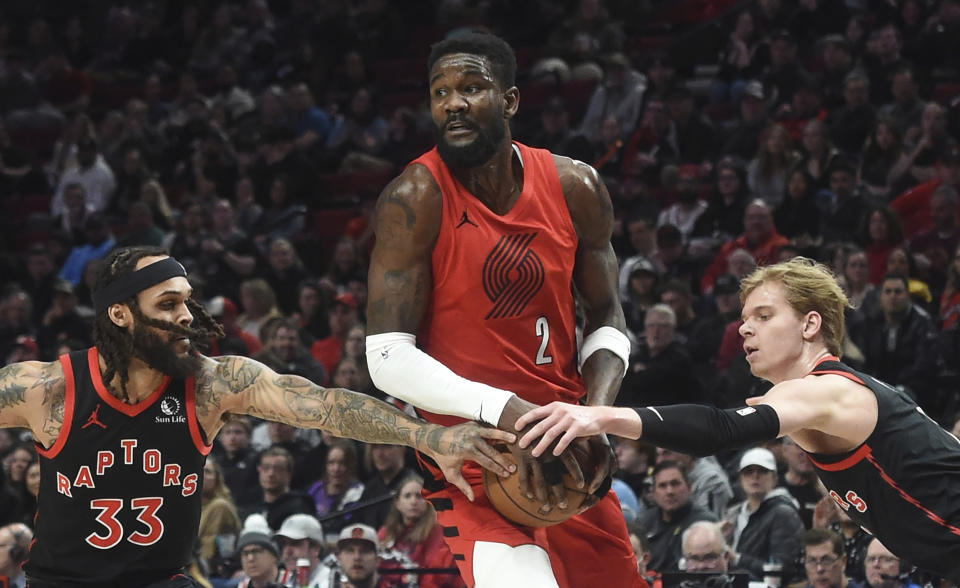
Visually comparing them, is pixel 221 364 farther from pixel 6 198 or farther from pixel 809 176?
pixel 6 198

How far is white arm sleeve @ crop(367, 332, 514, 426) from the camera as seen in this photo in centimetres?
419

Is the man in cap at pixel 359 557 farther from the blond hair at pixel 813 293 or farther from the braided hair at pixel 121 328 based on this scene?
the blond hair at pixel 813 293

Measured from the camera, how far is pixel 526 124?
13312mm

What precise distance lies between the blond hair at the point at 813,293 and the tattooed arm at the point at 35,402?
94.1 inches

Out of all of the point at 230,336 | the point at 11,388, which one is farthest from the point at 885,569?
the point at 230,336

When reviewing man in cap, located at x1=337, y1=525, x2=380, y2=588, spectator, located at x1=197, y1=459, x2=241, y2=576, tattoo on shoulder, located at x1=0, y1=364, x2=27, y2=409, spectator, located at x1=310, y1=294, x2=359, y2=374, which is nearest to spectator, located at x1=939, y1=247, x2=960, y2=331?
man in cap, located at x1=337, y1=525, x2=380, y2=588

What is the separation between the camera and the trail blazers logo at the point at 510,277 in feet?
14.5

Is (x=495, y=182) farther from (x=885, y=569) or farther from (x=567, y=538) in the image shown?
(x=885, y=569)

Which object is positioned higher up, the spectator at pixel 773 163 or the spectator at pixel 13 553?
the spectator at pixel 773 163

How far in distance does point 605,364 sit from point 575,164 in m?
0.72

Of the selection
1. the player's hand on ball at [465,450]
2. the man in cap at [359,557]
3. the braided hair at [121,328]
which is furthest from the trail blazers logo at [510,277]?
the man in cap at [359,557]

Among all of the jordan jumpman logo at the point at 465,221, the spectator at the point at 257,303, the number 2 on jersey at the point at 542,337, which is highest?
the jordan jumpman logo at the point at 465,221

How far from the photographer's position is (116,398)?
4500 mm

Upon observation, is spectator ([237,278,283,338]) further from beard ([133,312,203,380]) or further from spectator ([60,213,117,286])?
beard ([133,312,203,380])
